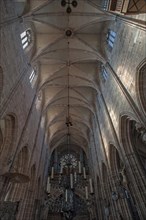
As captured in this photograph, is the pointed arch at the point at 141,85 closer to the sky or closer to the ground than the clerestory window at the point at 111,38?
closer to the ground

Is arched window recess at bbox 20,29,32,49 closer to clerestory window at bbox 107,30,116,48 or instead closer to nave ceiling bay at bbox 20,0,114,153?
nave ceiling bay at bbox 20,0,114,153

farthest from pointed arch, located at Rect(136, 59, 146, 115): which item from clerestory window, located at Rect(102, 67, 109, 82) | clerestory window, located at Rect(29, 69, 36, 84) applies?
clerestory window, located at Rect(29, 69, 36, 84)

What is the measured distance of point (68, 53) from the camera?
14312 mm

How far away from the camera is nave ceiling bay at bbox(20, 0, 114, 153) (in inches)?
451

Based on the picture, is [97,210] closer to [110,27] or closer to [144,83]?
[144,83]

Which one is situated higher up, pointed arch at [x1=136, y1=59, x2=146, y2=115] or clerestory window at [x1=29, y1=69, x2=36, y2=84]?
clerestory window at [x1=29, y1=69, x2=36, y2=84]

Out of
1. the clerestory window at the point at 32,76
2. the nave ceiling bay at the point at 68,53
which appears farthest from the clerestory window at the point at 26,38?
the clerestory window at the point at 32,76

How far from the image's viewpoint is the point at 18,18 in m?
9.75

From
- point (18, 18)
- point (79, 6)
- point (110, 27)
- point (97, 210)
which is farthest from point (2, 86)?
point (97, 210)

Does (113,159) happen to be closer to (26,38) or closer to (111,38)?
(111,38)

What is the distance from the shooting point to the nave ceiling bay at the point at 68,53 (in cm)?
1146

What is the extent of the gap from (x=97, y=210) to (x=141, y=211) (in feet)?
31.3

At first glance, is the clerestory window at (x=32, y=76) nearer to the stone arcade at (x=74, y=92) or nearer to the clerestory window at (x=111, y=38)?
the stone arcade at (x=74, y=92)

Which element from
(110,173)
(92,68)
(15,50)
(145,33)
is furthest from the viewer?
(92,68)
